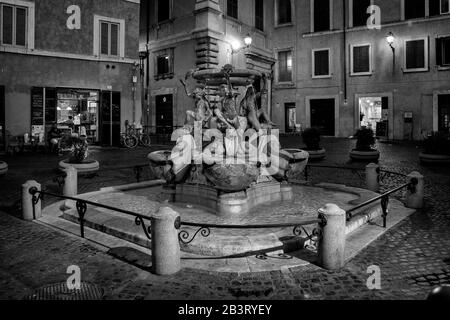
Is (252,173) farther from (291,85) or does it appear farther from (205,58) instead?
(291,85)

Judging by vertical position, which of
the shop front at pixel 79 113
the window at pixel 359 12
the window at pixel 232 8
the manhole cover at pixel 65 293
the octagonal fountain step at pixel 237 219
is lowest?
the manhole cover at pixel 65 293

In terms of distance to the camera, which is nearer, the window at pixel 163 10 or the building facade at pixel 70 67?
the building facade at pixel 70 67

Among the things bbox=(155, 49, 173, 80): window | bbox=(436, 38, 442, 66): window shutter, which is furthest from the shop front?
bbox=(436, 38, 442, 66): window shutter

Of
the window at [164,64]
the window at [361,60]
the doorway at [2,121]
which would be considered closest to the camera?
the doorway at [2,121]

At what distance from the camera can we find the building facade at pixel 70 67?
1800cm

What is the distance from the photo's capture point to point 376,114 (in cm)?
2873

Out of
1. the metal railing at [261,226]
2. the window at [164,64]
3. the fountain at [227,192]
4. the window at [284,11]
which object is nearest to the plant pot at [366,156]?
the fountain at [227,192]

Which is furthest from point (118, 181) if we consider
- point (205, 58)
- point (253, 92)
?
point (205, 58)

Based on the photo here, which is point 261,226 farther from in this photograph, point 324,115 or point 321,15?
point 321,15

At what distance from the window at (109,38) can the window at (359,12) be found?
1766 centimetres

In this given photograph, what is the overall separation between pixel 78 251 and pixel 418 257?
464 cm

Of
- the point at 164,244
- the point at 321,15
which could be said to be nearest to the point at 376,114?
the point at 321,15

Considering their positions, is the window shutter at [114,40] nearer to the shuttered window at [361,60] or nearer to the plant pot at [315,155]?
the plant pot at [315,155]

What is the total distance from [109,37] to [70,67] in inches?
113
